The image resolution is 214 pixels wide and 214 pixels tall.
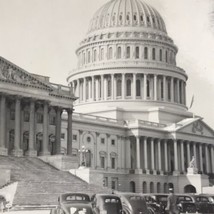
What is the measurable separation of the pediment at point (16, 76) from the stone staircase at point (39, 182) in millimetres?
10340

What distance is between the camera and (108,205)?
3522cm

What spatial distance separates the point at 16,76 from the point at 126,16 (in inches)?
2473

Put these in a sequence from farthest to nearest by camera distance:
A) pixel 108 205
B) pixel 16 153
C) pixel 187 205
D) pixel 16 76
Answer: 1. pixel 16 76
2. pixel 16 153
3. pixel 187 205
4. pixel 108 205

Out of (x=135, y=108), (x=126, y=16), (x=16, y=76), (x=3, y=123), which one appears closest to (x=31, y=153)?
(x=3, y=123)

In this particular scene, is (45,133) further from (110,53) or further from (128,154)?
(110,53)

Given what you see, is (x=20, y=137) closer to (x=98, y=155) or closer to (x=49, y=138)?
(x=49, y=138)

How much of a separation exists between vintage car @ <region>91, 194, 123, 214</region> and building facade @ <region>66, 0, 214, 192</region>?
61713mm

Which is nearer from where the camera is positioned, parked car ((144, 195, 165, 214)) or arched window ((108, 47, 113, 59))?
parked car ((144, 195, 165, 214))

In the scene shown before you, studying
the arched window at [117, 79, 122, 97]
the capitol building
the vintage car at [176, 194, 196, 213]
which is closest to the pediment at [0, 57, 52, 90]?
the capitol building

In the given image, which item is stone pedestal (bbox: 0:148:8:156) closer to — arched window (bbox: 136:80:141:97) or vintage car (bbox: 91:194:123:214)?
vintage car (bbox: 91:194:123:214)

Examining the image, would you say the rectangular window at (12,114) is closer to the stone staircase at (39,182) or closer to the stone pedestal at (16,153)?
the stone pedestal at (16,153)

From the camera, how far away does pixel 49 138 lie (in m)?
84.5

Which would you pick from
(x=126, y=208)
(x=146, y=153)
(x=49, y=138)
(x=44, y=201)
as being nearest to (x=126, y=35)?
(x=146, y=153)

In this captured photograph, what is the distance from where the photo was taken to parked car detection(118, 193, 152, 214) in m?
37.1
